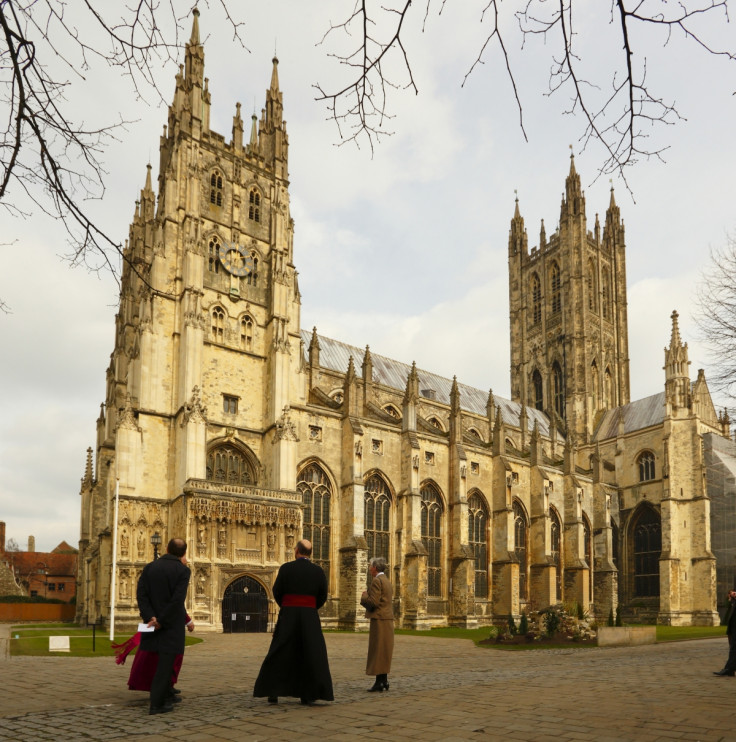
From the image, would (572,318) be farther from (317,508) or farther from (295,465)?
(295,465)

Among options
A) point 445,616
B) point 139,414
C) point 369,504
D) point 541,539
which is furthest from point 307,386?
point 541,539

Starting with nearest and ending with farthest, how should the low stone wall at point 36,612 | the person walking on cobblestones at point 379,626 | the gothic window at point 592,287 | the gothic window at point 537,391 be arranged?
the person walking on cobblestones at point 379,626
the low stone wall at point 36,612
the gothic window at point 592,287
the gothic window at point 537,391

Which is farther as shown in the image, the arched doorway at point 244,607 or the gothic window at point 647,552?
the gothic window at point 647,552

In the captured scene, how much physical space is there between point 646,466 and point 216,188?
34.6 metres

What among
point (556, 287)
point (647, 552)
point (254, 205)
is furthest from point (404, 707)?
point (556, 287)

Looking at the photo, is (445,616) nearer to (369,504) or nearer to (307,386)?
(369,504)

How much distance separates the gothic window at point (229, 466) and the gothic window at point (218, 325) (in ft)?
15.5

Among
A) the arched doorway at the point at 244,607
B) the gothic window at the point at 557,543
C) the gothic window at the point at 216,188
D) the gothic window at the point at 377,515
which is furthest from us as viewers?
the gothic window at the point at 557,543

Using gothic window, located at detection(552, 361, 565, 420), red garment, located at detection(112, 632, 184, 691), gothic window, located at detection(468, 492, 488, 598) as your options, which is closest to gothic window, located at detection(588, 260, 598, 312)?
gothic window, located at detection(552, 361, 565, 420)

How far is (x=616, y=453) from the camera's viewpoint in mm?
52594

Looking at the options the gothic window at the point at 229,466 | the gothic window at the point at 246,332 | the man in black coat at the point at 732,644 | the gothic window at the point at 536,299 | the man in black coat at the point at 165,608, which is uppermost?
the gothic window at the point at 536,299

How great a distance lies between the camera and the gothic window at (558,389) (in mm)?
59438

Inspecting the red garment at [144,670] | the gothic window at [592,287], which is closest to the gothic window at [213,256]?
the red garment at [144,670]

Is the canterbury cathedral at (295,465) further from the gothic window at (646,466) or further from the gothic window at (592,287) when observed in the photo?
the gothic window at (592,287)
